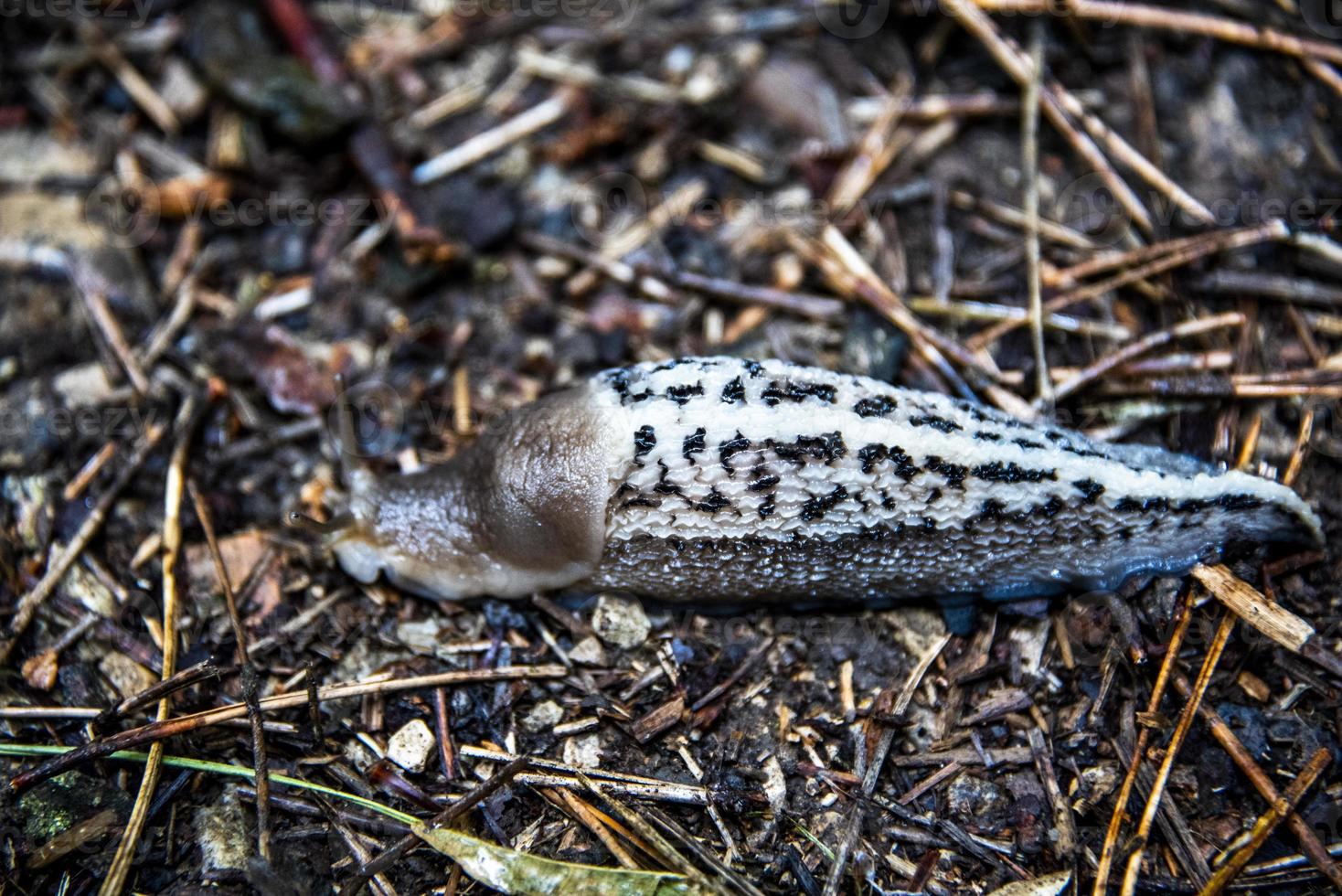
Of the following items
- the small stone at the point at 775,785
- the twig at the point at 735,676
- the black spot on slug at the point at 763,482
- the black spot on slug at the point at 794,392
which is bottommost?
the small stone at the point at 775,785

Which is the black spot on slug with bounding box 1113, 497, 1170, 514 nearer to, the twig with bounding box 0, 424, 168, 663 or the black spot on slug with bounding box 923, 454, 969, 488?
the black spot on slug with bounding box 923, 454, 969, 488

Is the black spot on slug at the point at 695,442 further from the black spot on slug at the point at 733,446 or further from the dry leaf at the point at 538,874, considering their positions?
the dry leaf at the point at 538,874

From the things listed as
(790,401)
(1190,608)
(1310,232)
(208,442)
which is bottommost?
(1190,608)

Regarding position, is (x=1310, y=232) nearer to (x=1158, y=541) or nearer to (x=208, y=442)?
(x=1158, y=541)

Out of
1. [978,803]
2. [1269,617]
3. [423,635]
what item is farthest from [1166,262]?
[423,635]

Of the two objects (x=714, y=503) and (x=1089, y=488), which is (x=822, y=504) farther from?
(x=1089, y=488)

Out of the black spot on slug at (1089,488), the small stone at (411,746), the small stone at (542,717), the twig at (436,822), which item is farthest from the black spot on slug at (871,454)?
the small stone at (411,746)

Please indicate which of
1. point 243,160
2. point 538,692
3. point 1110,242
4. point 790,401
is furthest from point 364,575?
point 1110,242
